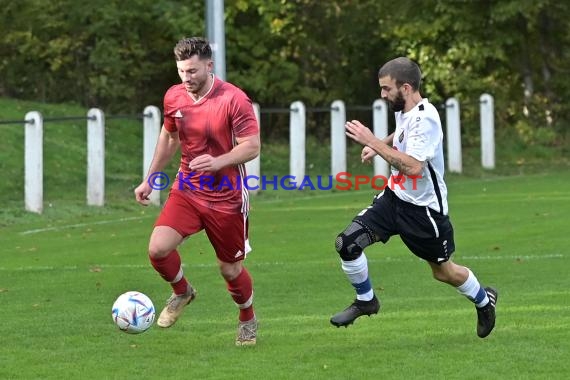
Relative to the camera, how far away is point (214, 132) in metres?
9.30

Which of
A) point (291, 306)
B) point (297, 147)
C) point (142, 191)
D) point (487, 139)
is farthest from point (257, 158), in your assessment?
point (142, 191)

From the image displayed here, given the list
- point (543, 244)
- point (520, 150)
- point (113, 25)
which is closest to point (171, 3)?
point (113, 25)

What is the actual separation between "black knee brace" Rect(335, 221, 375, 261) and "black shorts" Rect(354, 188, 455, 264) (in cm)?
5

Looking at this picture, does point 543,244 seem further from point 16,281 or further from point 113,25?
point 113,25

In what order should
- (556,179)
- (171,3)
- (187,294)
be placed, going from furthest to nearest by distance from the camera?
(171,3)
(556,179)
(187,294)

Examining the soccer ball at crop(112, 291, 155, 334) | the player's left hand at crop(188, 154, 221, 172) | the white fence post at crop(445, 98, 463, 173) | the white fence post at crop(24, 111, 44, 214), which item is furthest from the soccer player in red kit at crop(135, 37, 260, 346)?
the white fence post at crop(445, 98, 463, 173)

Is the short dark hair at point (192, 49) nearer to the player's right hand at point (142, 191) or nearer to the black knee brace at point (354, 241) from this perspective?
the player's right hand at point (142, 191)

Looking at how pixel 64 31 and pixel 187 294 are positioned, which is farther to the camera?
pixel 64 31

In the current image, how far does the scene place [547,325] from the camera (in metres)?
9.84

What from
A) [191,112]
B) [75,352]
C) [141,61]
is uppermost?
[141,61]

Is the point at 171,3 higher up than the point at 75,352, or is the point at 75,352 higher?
the point at 171,3

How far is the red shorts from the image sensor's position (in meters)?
9.38

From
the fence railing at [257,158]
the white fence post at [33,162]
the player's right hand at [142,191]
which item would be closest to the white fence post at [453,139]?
the fence railing at [257,158]

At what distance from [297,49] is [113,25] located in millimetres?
4491
